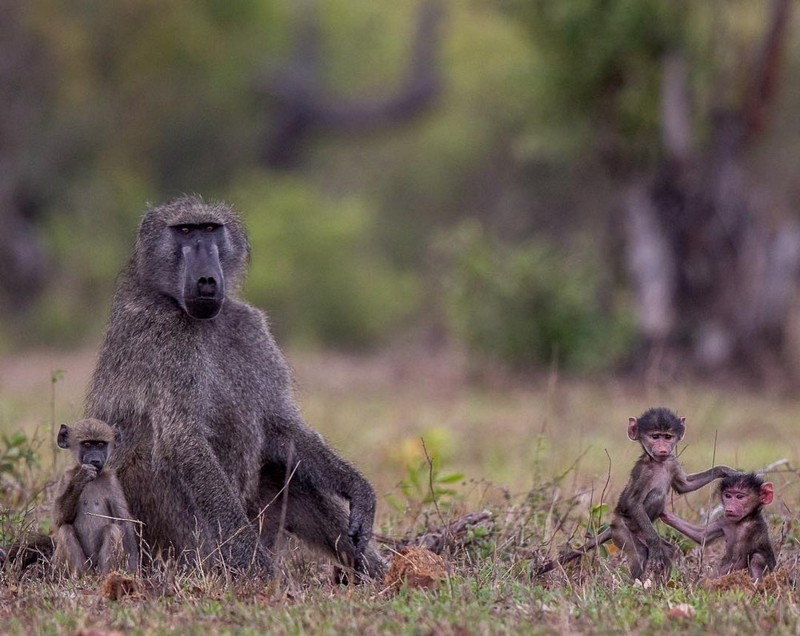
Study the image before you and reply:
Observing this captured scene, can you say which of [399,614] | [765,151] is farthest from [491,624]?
[765,151]

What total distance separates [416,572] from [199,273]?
1.32m

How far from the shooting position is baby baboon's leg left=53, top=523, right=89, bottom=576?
4574 millimetres

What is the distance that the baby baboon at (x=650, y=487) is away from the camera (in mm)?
4395

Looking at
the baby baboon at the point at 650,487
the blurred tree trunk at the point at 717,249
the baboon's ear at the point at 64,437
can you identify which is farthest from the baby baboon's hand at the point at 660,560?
the blurred tree trunk at the point at 717,249

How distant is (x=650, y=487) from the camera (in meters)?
4.43

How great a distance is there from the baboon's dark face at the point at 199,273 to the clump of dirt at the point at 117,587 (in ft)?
3.34

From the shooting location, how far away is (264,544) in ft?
16.4

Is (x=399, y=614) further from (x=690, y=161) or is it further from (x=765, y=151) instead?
(x=765, y=151)

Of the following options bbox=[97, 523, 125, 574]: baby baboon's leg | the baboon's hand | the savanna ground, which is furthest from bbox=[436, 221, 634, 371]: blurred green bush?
bbox=[97, 523, 125, 574]: baby baboon's leg

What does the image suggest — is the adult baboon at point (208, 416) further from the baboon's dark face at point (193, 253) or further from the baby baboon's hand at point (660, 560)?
the baby baboon's hand at point (660, 560)

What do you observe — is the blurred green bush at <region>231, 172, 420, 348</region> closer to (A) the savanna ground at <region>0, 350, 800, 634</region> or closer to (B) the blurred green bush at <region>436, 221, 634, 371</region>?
(B) the blurred green bush at <region>436, 221, 634, 371</region>

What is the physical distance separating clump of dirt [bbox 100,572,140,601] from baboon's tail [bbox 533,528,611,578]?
48.9 inches

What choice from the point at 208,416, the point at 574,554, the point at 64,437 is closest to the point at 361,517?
the point at 208,416

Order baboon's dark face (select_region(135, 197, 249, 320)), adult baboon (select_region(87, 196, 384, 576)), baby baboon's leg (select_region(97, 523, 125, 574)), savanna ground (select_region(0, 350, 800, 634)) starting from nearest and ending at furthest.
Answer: savanna ground (select_region(0, 350, 800, 634)) → baby baboon's leg (select_region(97, 523, 125, 574)) → adult baboon (select_region(87, 196, 384, 576)) → baboon's dark face (select_region(135, 197, 249, 320))
